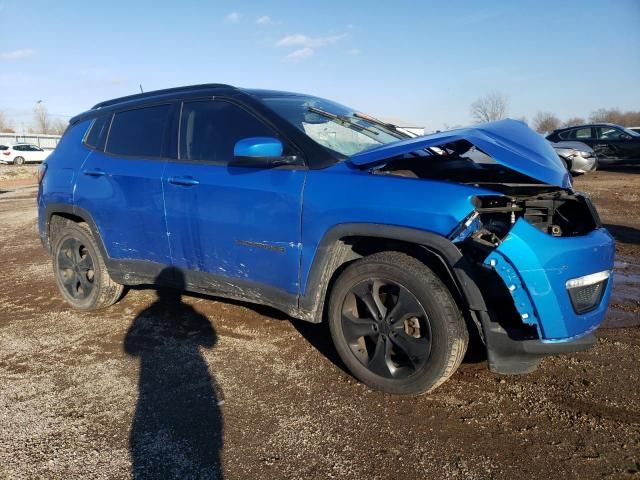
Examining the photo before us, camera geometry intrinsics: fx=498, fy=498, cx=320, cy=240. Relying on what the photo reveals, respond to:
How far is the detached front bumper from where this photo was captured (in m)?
2.44

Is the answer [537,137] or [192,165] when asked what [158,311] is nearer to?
[192,165]

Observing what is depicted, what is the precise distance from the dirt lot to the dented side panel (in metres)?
0.59

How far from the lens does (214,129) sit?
12.1 feet

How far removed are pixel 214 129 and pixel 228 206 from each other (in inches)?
27.0

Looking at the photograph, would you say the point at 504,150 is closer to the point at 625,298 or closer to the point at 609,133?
the point at 625,298

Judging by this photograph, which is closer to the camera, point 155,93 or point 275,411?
point 275,411

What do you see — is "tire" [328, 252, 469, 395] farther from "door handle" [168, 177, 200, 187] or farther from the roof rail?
the roof rail

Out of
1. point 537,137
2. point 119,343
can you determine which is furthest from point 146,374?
point 537,137

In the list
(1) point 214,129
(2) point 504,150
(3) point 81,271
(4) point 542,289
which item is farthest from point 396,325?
(3) point 81,271

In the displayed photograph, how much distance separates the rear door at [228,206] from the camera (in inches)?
125

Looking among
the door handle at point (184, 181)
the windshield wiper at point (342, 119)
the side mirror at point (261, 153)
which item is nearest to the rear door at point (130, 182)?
the door handle at point (184, 181)

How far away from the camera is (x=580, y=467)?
2.31 m

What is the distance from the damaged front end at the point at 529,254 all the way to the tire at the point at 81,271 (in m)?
2.84

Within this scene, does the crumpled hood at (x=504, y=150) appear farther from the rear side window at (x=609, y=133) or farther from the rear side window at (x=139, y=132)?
the rear side window at (x=609, y=133)
